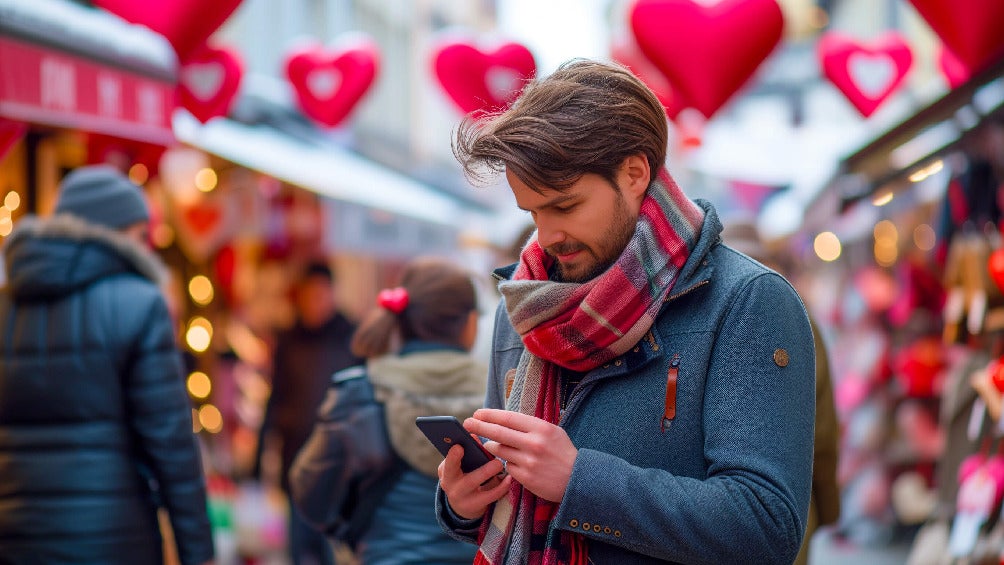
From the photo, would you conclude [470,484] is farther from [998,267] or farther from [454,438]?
[998,267]

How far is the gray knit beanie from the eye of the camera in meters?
3.46

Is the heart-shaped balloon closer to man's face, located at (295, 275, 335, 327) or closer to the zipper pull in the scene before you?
the zipper pull

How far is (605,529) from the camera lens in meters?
1.75

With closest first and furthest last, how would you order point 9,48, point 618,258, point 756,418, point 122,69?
1. point 756,418
2. point 618,258
3. point 9,48
4. point 122,69

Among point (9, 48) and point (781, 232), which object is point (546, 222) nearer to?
point (9, 48)

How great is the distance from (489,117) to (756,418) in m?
0.72

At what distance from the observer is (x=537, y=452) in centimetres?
176

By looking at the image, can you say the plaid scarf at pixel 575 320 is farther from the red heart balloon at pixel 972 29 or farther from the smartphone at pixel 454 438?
the red heart balloon at pixel 972 29

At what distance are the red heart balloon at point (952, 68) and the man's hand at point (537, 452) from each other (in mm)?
Answer: 3358

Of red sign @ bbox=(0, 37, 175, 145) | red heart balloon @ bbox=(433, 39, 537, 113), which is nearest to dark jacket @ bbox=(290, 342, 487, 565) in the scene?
red sign @ bbox=(0, 37, 175, 145)

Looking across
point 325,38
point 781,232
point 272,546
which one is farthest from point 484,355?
point 325,38

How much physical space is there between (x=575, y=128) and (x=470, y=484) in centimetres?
66

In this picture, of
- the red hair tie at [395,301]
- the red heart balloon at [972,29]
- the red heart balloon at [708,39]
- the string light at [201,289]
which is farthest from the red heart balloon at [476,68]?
the red hair tie at [395,301]

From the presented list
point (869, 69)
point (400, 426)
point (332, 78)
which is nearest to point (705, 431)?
point (400, 426)
